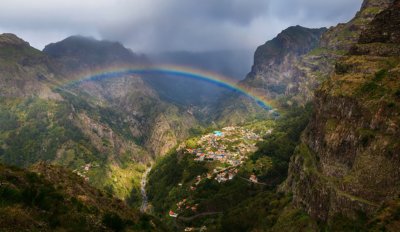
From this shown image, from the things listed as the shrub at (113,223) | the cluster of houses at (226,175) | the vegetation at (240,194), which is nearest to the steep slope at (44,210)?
the shrub at (113,223)

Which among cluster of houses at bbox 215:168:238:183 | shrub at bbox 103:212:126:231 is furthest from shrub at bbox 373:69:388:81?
cluster of houses at bbox 215:168:238:183

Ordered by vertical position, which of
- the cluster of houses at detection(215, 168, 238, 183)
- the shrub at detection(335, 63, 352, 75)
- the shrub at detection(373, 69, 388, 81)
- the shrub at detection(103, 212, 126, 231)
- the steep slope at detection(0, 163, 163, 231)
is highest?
the shrub at detection(335, 63, 352, 75)

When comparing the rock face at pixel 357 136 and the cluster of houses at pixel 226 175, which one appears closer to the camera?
the rock face at pixel 357 136

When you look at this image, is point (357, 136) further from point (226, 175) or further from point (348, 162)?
point (226, 175)

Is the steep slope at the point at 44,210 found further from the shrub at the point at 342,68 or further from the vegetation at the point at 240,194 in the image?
the shrub at the point at 342,68

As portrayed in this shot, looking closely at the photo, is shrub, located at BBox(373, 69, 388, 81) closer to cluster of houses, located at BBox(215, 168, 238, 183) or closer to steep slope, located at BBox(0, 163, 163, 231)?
steep slope, located at BBox(0, 163, 163, 231)

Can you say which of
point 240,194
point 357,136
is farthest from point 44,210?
point 240,194

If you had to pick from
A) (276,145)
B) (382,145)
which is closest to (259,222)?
(382,145)

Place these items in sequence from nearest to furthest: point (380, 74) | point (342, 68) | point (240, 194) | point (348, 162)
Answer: point (348, 162)
point (380, 74)
point (342, 68)
point (240, 194)

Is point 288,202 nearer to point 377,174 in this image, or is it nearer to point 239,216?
point 239,216
